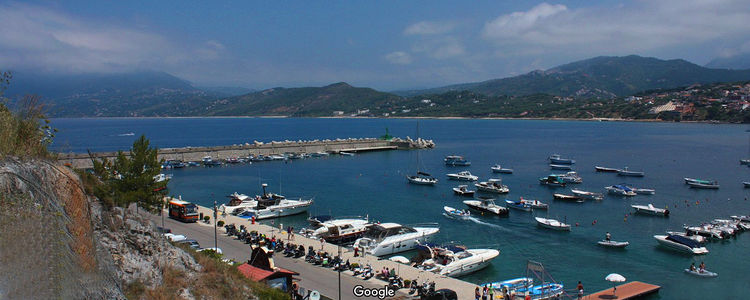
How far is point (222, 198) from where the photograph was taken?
38.9 metres

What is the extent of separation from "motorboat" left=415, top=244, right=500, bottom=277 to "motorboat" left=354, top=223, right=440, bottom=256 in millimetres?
2187

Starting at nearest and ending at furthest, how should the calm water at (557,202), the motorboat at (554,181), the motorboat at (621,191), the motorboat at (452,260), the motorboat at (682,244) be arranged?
the motorboat at (452,260)
the calm water at (557,202)
the motorboat at (682,244)
the motorboat at (621,191)
the motorboat at (554,181)

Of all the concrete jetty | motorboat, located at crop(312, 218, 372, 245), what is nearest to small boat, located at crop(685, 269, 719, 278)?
the concrete jetty

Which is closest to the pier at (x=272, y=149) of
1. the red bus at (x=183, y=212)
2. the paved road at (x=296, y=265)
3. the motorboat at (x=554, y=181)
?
the red bus at (x=183, y=212)

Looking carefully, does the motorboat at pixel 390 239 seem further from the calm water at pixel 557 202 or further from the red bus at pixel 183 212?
the red bus at pixel 183 212

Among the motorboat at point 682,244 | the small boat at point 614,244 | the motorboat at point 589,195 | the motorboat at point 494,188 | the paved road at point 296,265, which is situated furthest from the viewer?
the motorboat at point 494,188

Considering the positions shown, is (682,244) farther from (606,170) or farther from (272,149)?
(272,149)

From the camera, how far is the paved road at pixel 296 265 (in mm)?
15992

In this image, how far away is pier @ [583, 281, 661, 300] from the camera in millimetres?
17000

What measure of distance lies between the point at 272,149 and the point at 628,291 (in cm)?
6168

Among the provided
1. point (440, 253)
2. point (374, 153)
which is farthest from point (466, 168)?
point (440, 253)

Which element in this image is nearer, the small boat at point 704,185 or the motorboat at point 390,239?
the motorboat at point 390,239

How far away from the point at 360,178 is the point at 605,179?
25.5 meters

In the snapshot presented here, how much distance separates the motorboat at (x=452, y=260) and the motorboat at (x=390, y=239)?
219 cm
